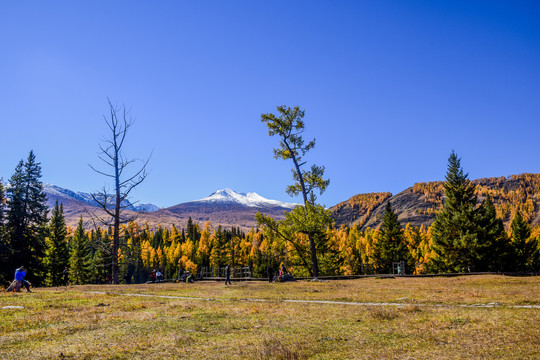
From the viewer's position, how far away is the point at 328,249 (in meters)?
58.3

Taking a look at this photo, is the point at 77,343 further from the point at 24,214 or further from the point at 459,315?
the point at 24,214

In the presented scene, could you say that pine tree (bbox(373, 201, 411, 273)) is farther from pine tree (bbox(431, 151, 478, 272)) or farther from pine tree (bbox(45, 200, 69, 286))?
pine tree (bbox(45, 200, 69, 286))

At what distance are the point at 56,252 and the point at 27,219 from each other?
44.8ft

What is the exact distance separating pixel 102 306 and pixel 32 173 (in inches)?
1745

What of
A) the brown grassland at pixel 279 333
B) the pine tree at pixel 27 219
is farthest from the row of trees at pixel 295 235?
the brown grassland at pixel 279 333

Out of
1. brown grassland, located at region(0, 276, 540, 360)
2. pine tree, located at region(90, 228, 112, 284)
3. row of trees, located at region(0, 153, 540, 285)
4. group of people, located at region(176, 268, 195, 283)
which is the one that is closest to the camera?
brown grassland, located at region(0, 276, 540, 360)

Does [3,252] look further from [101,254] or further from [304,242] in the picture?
[304,242]

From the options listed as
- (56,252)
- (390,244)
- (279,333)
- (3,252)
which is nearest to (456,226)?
(390,244)

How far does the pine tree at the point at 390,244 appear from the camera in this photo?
61938 millimetres

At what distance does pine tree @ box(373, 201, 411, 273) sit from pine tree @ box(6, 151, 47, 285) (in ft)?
175

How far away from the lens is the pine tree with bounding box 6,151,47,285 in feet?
145

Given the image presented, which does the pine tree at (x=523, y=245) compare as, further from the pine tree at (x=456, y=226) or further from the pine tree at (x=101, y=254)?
the pine tree at (x=101, y=254)

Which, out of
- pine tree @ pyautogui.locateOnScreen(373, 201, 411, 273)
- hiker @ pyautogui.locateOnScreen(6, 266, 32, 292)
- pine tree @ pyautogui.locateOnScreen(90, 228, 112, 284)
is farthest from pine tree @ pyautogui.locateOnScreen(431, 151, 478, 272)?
hiker @ pyautogui.locateOnScreen(6, 266, 32, 292)

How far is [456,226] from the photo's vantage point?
42.9 metres
